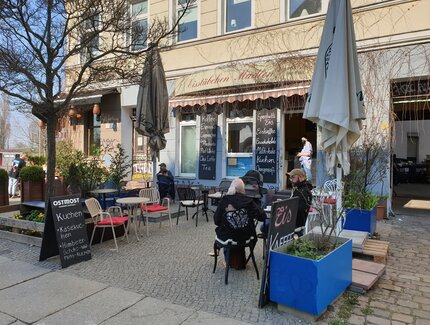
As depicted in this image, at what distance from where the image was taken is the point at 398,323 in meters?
3.23

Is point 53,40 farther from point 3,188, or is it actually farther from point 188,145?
point 188,145

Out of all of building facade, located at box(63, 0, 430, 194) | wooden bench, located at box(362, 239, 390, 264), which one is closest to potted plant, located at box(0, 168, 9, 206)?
building facade, located at box(63, 0, 430, 194)

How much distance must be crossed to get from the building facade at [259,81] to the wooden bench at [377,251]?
11.1 feet

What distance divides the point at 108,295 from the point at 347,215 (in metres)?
4.16

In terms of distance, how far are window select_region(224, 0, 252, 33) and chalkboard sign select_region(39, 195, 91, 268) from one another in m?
7.48

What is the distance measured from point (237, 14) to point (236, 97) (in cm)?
303

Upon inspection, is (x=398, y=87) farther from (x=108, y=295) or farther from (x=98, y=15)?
(x=108, y=295)

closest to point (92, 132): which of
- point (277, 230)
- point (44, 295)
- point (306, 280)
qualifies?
point (44, 295)

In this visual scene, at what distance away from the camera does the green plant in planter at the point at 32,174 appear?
8500 millimetres

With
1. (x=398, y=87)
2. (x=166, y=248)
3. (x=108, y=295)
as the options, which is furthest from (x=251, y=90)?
(x=108, y=295)

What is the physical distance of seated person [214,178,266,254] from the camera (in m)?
4.29

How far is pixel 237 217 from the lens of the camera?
4.29m

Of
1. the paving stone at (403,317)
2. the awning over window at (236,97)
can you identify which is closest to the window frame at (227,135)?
the awning over window at (236,97)

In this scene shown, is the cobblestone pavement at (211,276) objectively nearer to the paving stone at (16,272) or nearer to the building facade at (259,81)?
the paving stone at (16,272)
